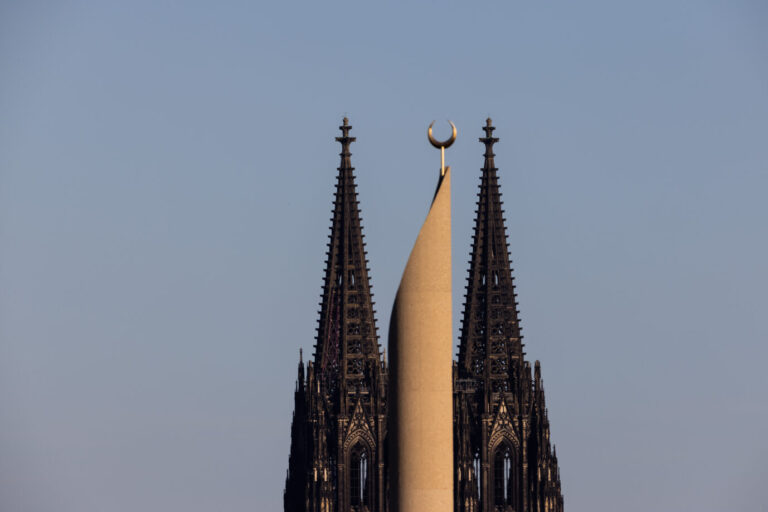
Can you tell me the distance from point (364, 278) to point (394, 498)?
51.0 meters

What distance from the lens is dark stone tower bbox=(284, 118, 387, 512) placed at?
11975 cm

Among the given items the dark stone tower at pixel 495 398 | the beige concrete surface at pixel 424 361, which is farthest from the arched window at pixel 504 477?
the beige concrete surface at pixel 424 361

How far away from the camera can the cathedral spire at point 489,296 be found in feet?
393

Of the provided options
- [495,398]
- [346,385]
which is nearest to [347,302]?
[346,385]

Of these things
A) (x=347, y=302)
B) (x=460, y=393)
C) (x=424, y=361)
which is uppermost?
(x=347, y=302)

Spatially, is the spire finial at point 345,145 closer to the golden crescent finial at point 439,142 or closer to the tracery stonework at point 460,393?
the tracery stonework at point 460,393

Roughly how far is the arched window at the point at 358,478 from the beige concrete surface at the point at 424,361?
171 ft

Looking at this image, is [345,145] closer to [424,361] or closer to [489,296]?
[489,296]

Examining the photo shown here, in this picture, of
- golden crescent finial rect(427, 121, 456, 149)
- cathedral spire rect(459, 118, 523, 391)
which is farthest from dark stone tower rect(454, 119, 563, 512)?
golden crescent finial rect(427, 121, 456, 149)

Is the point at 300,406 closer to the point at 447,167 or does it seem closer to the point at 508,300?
the point at 508,300

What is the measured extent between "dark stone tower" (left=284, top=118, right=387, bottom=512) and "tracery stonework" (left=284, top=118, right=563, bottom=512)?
0.04 metres

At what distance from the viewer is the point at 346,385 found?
4744 inches

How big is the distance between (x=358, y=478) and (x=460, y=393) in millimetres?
5713

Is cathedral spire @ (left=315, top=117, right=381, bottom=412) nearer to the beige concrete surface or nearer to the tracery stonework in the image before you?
the tracery stonework
